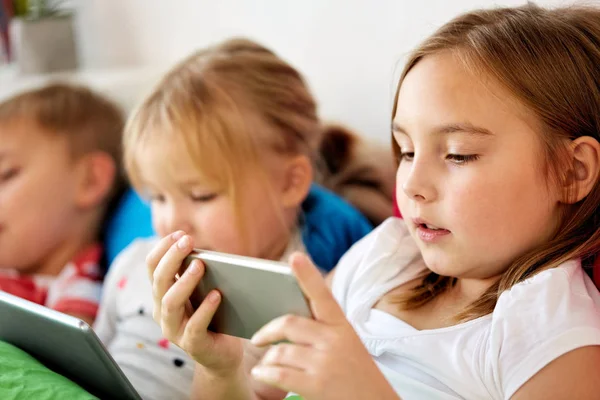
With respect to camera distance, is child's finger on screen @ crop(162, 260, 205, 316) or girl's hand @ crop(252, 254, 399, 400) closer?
girl's hand @ crop(252, 254, 399, 400)

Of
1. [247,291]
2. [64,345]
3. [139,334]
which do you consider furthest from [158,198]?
[247,291]

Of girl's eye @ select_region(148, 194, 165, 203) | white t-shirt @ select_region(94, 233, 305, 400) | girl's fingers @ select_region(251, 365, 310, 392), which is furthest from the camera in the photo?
girl's eye @ select_region(148, 194, 165, 203)

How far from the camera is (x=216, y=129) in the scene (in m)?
1.28

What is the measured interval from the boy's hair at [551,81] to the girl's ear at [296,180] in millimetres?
474

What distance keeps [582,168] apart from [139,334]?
2.55 feet

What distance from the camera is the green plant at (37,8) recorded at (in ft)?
7.08

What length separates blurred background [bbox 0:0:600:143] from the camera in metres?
1.56

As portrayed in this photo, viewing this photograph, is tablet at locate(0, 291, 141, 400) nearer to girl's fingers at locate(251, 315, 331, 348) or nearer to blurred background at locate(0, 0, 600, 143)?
girl's fingers at locate(251, 315, 331, 348)

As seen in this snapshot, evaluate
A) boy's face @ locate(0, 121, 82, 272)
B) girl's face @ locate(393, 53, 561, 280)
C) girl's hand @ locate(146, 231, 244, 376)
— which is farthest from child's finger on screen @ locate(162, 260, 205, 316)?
boy's face @ locate(0, 121, 82, 272)

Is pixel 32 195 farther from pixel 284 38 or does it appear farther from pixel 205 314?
pixel 205 314

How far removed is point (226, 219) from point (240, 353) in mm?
353

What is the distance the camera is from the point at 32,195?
1627 mm

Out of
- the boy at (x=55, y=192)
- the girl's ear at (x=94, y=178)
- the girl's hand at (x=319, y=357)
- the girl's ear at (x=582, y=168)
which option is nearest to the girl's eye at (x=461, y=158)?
the girl's ear at (x=582, y=168)

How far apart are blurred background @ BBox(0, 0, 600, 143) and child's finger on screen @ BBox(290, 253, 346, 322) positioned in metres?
0.59
